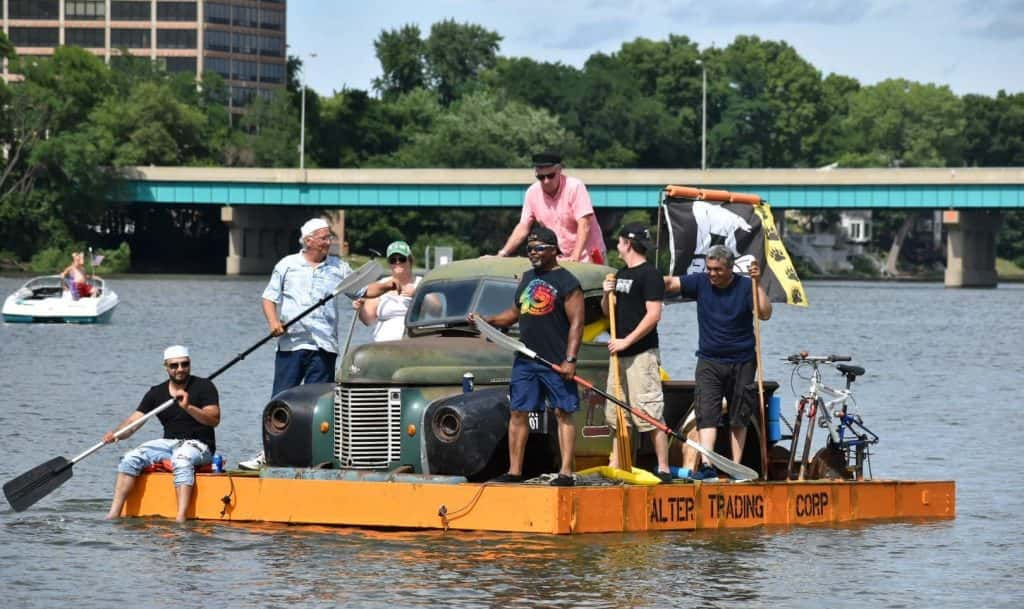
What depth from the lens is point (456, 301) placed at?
18.1 meters

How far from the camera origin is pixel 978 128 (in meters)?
175

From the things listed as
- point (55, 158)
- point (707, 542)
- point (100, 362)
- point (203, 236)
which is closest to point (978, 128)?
point (203, 236)

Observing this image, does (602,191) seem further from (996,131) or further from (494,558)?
(494,558)

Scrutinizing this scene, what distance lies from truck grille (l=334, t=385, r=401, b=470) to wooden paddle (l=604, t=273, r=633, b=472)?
174 centimetres

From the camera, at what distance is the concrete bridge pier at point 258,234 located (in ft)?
385

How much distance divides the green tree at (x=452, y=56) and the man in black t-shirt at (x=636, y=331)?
169m

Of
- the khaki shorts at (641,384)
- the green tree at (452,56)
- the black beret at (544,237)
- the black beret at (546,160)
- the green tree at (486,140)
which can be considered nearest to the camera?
the black beret at (544,237)

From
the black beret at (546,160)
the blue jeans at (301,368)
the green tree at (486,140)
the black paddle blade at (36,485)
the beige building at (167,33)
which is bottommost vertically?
the black paddle blade at (36,485)

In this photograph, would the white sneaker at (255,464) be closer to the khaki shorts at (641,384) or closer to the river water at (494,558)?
the river water at (494,558)

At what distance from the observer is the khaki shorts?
1764 centimetres

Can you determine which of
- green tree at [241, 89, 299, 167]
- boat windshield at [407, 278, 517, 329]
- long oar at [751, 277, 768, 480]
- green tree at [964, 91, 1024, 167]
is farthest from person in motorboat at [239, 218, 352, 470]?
green tree at [964, 91, 1024, 167]

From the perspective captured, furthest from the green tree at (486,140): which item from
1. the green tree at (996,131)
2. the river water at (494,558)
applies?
the river water at (494,558)

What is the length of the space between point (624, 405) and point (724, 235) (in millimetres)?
2551

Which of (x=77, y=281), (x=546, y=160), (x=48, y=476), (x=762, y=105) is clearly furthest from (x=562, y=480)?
(x=762, y=105)
